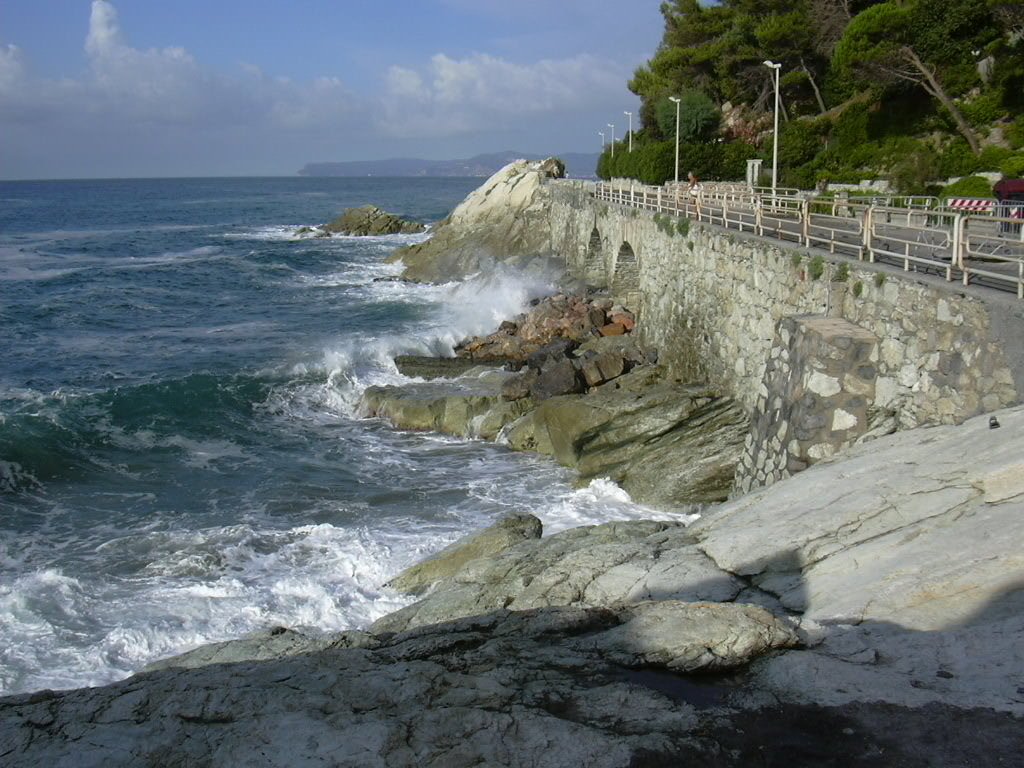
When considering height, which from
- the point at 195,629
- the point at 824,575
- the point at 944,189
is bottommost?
the point at 195,629

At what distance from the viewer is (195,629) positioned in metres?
10.8

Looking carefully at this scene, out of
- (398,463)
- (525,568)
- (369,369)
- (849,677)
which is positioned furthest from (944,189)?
(849,677)

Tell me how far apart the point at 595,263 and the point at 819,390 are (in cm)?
2285

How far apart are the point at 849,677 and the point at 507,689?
6.07 feet

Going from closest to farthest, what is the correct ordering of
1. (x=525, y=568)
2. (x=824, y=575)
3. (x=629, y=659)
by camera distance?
(x=629, y=659) < (x=824, y=575) < (x=525, y=568)

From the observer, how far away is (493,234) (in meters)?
45.7

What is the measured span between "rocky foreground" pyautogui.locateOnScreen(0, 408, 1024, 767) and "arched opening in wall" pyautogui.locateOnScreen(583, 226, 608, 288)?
78.6 ft

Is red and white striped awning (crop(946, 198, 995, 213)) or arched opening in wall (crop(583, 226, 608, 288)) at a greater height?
red and white striped awning (crop(946, 198, 995, 213))

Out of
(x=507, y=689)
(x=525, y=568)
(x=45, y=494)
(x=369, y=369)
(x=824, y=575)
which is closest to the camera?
(x=507, y=689)

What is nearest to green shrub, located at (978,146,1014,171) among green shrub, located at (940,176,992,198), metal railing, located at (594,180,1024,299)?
green shrub, located at (940,176,992,198)

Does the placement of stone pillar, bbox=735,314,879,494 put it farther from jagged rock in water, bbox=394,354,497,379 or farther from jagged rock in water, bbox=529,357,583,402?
jagged rock in water, bbox=394,354,497,379

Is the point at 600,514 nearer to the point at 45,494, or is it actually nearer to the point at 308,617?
the point at 308,617

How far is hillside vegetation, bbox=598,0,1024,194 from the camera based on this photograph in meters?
37.7

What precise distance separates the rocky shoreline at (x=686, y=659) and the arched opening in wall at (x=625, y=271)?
58.1 ft
